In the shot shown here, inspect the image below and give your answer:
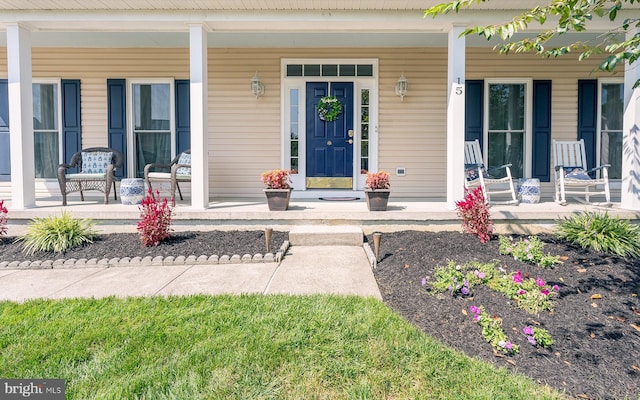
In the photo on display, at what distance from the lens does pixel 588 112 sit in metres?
6.31

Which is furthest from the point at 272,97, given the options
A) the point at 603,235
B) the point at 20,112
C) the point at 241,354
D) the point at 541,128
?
the point at 241,354

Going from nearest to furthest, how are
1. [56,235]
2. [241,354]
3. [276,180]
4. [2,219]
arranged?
[241,354] < [56,235] < [2,219] < [276,180]

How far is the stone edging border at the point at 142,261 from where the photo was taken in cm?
355

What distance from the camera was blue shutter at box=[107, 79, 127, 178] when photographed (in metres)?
6.38

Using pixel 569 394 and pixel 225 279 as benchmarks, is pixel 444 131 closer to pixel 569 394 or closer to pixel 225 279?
pixel 225 279

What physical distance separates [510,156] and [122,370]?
627 cm

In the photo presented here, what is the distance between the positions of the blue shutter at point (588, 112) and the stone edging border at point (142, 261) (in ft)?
17.8

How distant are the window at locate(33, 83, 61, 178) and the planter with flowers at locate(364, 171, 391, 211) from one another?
5.11 m

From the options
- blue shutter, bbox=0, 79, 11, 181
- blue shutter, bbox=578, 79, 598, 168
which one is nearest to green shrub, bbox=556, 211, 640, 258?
blue shutter, bbox=578, 79, 598, 168

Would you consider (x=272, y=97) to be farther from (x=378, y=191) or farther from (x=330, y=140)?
(x=378, y=191)

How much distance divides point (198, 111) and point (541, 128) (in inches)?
201

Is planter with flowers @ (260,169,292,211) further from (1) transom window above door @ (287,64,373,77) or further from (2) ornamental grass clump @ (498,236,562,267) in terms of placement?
(2) ornamental grass clump @ (498,236,562,267)

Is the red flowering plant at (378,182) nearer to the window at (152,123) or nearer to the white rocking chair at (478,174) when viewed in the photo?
the white rocking chair at (478,174)

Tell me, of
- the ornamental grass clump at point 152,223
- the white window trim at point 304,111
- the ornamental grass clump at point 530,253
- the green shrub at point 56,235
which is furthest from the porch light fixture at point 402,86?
the green shrub at point 56,235
